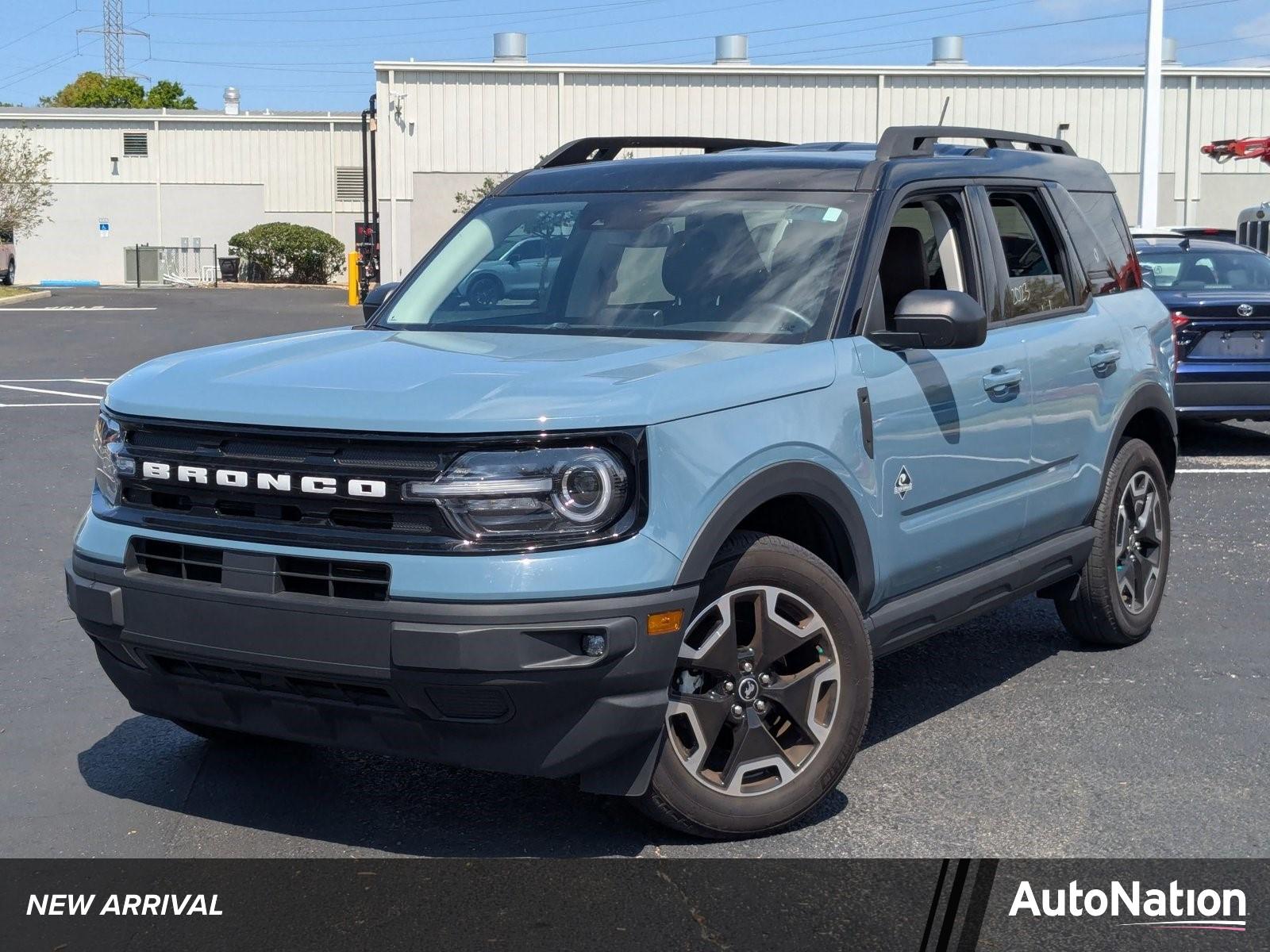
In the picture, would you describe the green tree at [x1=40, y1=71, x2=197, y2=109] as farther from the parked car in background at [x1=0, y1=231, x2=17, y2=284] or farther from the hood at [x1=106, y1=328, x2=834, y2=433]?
the hood at [x1=106, y1=328, x2=834, y2=433]

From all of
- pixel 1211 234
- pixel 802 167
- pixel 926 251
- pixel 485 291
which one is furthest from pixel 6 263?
pixel 926 251

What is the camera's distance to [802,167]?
5.21 metres

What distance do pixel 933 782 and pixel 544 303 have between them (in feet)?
6.65

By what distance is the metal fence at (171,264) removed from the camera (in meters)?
58.3

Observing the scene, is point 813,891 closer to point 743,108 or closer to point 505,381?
point 505,381

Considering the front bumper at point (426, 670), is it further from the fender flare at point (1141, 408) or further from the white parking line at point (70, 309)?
the white parking line at point (70, 309)

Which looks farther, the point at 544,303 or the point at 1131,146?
the point at 1131,146

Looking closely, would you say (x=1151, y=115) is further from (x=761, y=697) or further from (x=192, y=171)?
(x=192, y=171)

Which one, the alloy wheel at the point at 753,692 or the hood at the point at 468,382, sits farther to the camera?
the alloy wheel at the point at 753,692

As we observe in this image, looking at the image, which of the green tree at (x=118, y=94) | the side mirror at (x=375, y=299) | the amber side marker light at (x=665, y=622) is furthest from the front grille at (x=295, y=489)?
the green tree at (x=118, y=94)

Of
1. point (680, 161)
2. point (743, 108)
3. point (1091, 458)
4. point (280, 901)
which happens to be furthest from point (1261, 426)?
point (743, 108)

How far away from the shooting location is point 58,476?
10688 millimetres

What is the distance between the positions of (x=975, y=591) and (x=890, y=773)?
73 cm

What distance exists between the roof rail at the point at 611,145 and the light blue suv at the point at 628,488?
1.83ft
